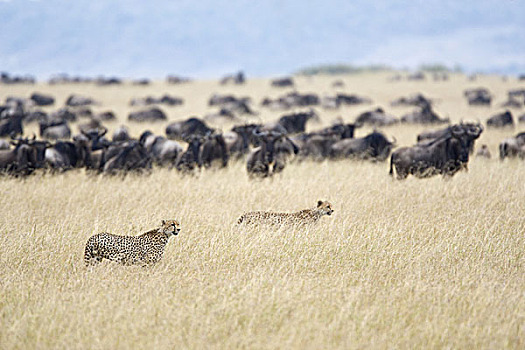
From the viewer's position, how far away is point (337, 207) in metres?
9.61

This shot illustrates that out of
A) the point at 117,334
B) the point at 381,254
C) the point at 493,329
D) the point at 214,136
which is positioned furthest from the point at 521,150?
the point at 117,334

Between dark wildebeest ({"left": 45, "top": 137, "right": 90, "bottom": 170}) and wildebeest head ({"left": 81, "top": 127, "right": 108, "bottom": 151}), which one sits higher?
wildebeest head ({"left": 81, "top": 127, "right": 108, "bottom": 151})

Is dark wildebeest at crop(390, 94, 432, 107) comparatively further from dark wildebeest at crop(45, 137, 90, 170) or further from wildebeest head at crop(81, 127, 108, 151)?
dark wildebeest at crop(45, 137, 90, 170)

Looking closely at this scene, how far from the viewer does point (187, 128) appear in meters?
21.0

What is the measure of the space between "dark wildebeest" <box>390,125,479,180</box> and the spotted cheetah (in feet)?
15.5

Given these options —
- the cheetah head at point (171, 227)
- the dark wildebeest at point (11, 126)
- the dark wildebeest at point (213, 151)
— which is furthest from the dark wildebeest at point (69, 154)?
the dark wildebeest at point (11, 126)

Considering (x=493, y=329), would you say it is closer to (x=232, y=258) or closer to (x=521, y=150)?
(x=232, y=258)

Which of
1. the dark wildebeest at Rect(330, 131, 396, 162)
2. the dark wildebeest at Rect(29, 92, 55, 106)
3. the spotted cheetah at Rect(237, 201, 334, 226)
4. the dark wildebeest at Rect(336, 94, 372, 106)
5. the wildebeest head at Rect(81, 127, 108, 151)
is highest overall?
the dark wildebeest at Rect(29, 92, 55, 106)

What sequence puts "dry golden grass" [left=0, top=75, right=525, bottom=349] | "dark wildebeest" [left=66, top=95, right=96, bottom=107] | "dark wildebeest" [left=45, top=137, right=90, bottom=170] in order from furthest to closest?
"dark wildebeest" [left=66, top=95, right=96, bottom=107], "dark wildebeest" [left=45, top=137, right=90, bottom=170], "dry golden grass" [left=0, top=75, right=525, bottom=349]

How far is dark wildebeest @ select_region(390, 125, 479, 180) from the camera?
40.2 ft

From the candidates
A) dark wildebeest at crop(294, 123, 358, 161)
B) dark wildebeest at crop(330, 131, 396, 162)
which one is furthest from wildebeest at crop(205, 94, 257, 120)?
dark wildebeest at crop(330, 131, 396, 162)

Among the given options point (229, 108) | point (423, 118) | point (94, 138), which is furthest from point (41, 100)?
point (423, 118)

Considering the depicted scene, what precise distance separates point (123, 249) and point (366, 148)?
34.0 feet

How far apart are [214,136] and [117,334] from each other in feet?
31.8
